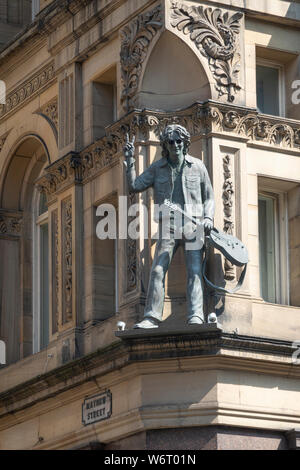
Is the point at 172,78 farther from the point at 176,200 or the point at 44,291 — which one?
the point at 44,291

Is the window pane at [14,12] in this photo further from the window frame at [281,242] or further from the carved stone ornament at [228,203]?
the carved stone ornament at [228,203]

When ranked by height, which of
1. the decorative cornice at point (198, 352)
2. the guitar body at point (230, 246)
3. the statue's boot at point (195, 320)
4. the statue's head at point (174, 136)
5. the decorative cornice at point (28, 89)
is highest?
the decorative cornice at point (28, 89)

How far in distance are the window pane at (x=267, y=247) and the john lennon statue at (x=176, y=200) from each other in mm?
2269

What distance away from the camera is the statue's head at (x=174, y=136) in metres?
35.1

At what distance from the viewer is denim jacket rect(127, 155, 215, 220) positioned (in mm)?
35125

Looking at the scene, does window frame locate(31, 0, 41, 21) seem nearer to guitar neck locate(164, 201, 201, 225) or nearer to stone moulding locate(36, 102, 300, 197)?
stone moulding locate(36, 102, 300, 197)

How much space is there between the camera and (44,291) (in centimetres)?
4166

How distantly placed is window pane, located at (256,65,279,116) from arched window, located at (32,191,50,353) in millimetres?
6455

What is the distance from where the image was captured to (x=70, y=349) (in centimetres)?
3762

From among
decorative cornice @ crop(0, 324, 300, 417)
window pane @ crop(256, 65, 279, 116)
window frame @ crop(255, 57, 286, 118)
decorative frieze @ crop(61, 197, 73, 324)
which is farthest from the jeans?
window frame @ crop(255, 57, 286, 118)

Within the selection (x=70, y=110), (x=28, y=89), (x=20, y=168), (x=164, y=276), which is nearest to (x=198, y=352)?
(x=164, y=276)

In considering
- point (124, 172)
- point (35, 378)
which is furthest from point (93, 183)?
point (35, 378)

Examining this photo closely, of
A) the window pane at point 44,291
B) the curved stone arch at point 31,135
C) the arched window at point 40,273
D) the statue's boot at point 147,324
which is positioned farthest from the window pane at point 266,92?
the window pane at point 44,291
